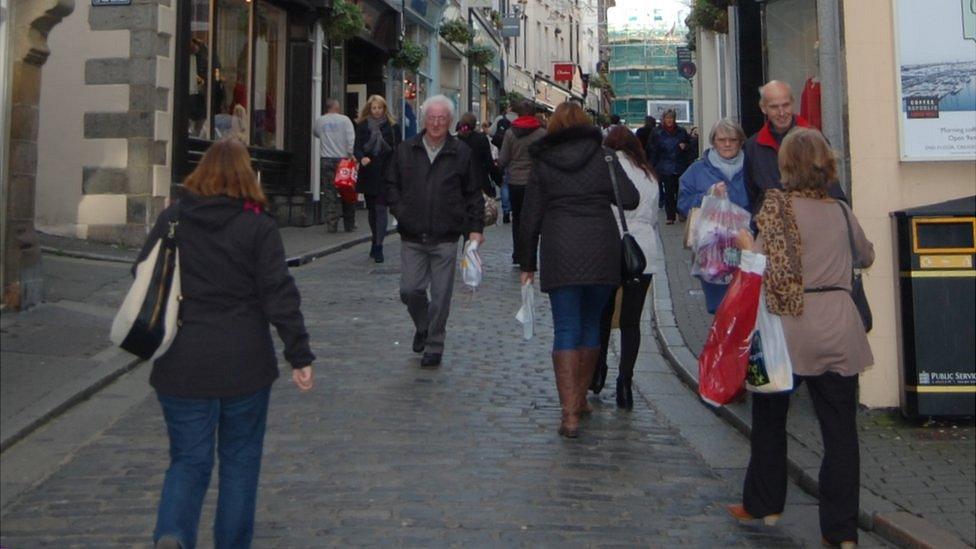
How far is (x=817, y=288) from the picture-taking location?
5473mm

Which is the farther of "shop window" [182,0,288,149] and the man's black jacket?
"shop window" [182,0,288,149]

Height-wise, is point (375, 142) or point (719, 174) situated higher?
point (375, 142)

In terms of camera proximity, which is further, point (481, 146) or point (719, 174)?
point (481, 146)

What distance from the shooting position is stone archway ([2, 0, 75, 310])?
→ 32.9ft

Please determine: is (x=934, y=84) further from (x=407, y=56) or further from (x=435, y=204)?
(x=407, y=56)

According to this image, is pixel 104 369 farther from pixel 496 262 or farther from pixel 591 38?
pixel 591 38

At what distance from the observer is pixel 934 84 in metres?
7.54

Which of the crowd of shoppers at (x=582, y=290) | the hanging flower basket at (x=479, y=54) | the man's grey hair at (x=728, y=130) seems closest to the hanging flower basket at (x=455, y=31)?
the hanging flower basket at (x=479, y=54)

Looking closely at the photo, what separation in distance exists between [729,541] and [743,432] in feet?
7.07

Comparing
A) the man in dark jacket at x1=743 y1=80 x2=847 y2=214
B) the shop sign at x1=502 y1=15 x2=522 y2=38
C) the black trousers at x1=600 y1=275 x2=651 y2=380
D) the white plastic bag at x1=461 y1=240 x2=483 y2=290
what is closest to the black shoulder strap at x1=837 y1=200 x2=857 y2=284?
the man in dark jacket at x1=743 y1=80 x2=847 y2=214

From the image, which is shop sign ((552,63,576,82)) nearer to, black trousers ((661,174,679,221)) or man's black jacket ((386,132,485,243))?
black trousers ((661,174,679,221))

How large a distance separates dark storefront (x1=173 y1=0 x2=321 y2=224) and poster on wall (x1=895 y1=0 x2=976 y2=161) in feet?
32.1

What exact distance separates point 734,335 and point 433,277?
4.04 meters

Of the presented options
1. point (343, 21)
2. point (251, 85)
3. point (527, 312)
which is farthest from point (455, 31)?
point (527, 312)
